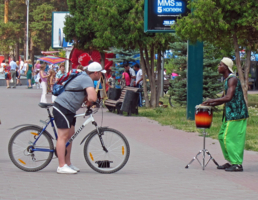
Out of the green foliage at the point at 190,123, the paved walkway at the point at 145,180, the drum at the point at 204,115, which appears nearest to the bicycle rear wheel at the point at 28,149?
the paved walkway at the point at 145,180

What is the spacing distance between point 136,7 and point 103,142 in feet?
35.4

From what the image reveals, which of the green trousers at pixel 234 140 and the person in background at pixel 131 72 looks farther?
the person in background at pixel 131 72

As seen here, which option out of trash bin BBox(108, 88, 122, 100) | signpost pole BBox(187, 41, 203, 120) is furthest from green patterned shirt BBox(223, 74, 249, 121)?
trash bin BBox(108, 88, 122, 100)

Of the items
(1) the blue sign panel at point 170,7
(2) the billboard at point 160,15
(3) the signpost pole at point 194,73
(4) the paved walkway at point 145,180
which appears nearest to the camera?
(4) the paved walkway at point 145,180

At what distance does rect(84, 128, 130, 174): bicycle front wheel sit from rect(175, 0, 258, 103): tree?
5563 millimetres

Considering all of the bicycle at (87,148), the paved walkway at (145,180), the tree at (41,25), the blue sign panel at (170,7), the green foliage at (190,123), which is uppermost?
the tree at (41,25)

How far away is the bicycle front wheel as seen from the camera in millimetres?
7172

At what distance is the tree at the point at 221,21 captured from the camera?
11.9 meters

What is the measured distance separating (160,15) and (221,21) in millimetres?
3263

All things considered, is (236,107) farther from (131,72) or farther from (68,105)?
(131,72)

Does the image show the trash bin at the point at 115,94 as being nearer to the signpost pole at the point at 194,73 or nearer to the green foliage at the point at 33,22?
the signpost pole at the point at 194,73

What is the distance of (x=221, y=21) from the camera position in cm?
1200

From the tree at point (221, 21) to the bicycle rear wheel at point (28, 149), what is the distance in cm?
594

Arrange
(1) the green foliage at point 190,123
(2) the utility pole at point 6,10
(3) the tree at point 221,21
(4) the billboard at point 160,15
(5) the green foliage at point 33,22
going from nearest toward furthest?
(1) the green foliage at point 190,123, (3) the tree at point 221,21, (4) the billboard at point 160,15, (5) the green foliage at point 33,22, (2) the utility pole at point 6,10
